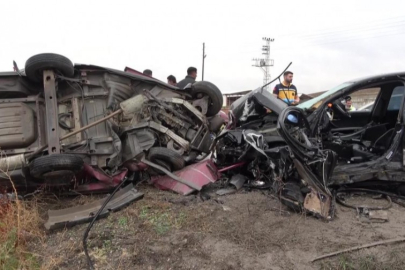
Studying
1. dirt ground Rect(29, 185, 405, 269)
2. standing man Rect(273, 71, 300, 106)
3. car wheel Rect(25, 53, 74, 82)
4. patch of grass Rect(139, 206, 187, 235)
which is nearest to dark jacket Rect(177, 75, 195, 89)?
standing man Rect(273, 71, 300, 106)

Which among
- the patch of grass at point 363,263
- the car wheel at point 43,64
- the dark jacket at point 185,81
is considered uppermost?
the car wheel at point 43,64

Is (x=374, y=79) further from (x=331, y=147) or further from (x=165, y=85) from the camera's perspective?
(x=165, y=85)

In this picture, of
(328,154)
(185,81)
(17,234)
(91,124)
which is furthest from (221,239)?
(185,81)

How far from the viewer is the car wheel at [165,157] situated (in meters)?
4.33

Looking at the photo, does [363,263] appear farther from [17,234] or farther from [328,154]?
[17,234]

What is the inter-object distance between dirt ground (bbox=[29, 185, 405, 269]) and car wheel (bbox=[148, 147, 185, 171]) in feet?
2.32

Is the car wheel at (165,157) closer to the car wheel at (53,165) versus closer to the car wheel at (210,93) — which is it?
the car wheel at (53,165)

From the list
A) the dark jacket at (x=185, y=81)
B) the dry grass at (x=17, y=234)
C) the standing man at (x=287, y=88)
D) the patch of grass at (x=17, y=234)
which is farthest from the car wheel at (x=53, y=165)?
the standing man at (x=287, y=88)

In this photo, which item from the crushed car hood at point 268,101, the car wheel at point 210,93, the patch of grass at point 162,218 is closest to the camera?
the patch of grass at point 162,218

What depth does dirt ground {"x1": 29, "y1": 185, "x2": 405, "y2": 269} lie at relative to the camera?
2598 mm

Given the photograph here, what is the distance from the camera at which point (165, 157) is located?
436 cm

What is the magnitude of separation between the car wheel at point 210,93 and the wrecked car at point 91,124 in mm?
15

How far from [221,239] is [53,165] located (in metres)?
1.90

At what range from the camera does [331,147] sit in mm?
4355
